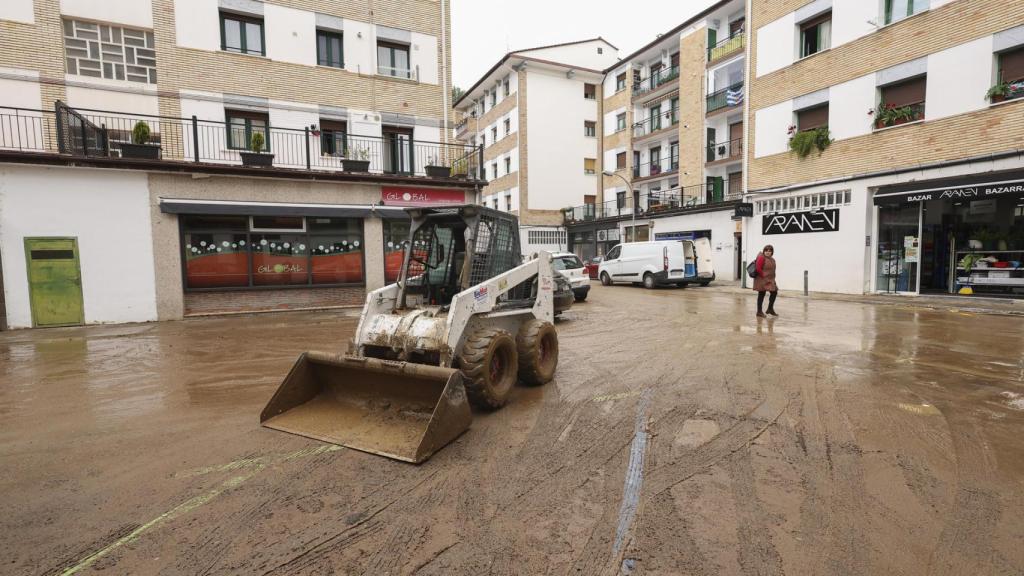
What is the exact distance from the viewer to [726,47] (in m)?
27.8

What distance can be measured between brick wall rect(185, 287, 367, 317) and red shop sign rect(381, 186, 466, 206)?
3.03 meters

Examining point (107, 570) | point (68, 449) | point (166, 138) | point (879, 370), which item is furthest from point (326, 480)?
point (166, 138)

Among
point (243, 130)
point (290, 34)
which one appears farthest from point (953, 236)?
point (243, 130)

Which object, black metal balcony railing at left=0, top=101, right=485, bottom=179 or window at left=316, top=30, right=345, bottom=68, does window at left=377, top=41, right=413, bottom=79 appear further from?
black metal balcony railing at left=0, top=101, right=485, bottom=179

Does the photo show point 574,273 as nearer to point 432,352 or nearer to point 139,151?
point 432,352

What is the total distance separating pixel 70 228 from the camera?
12.4 m

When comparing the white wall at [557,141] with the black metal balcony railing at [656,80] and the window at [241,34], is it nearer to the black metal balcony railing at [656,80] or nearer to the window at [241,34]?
the black metal balcony railing at [656,80]

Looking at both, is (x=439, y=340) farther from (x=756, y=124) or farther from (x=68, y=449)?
(x=756, y=124)

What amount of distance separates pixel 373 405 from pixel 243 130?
558 inches

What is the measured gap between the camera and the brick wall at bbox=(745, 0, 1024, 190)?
1405 centimetres

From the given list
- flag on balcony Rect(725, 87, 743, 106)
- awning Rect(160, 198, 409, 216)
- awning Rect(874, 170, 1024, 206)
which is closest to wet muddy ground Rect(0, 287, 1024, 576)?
awning Rect(160, 198, 409, 216)

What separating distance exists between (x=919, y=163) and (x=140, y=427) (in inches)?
806

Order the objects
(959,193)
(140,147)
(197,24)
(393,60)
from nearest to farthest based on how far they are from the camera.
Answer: (140,147), (959,193), (197,24), (393,60)

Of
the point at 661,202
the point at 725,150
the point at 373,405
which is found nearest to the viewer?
the point at 373,405
